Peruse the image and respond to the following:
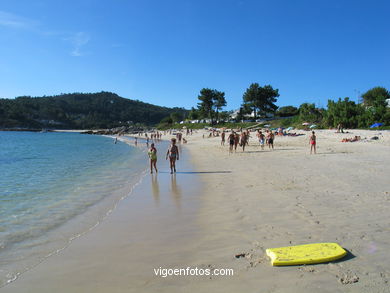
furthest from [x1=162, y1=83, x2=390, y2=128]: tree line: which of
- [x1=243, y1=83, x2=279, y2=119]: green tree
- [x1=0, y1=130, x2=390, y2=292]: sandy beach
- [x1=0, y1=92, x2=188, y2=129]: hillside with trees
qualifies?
[x1=0, y1=92, x2=188, y2=129]: hillside with trees

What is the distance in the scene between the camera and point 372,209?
5762mm

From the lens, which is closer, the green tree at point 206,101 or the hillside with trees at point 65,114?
the green tree at point 206,101

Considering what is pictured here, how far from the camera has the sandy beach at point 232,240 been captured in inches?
130

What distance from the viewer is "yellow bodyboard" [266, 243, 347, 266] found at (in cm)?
352

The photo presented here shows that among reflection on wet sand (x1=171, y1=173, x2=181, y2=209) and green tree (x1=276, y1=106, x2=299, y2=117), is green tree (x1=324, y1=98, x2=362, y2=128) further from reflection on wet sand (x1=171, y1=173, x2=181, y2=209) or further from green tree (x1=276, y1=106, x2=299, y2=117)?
reflection on wet sand (x1=171, y1=173, x2=181, y2=209)

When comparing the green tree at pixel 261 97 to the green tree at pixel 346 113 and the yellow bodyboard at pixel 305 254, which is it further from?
the yellow bodyboard at pixel 305 254

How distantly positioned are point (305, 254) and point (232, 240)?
4.16ft

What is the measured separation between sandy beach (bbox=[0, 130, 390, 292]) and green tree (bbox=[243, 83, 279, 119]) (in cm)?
6460

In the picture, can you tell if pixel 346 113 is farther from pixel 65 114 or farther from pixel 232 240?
pixel 65 114

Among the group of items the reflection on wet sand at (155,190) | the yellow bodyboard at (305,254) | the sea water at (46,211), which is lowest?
the sea water at (46,211)

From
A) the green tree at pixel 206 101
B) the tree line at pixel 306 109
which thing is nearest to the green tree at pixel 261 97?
the tree line at pixel 306 109

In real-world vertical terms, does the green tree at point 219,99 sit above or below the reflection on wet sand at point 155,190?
above

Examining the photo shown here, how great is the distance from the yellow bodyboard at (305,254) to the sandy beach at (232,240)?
0.09 metres

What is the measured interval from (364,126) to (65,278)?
4326 cm
